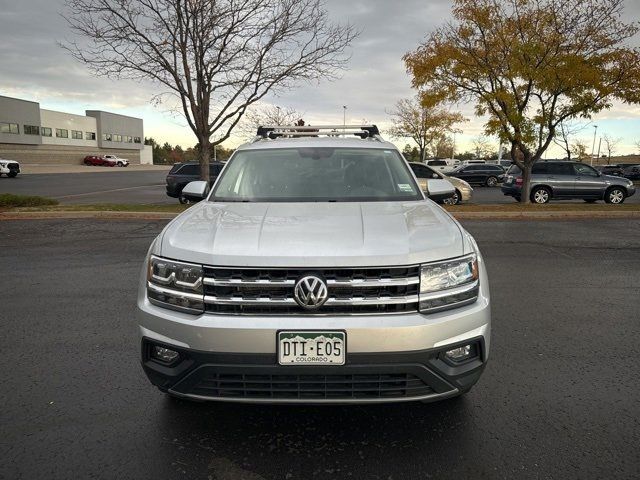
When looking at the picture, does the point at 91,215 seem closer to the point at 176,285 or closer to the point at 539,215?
the point at 176,285

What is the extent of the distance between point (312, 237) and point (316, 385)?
77 centimetres

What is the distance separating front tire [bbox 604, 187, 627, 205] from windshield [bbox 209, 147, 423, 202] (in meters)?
16.7

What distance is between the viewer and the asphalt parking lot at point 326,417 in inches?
94.7

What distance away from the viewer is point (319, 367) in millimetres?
2311

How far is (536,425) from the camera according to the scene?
2.79m

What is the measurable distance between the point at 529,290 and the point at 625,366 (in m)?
2.21

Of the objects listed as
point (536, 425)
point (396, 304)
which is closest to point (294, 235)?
point (396, 304)

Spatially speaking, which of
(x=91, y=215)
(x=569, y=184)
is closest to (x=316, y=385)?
(x=91, y=215)

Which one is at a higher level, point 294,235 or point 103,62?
point 103,62

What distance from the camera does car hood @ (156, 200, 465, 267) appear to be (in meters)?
2.41

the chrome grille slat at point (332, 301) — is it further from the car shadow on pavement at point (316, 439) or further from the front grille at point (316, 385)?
the car shadow on pavement at point (316, 439)

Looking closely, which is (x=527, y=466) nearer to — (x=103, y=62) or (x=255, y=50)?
(x=255, y=50)

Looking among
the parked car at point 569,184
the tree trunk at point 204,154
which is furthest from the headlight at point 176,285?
the parked car at point 569,184

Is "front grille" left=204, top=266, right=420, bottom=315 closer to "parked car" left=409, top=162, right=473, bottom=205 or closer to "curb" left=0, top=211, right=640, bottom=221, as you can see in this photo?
"curb" left=0, top=211, right=640, bottom=221
